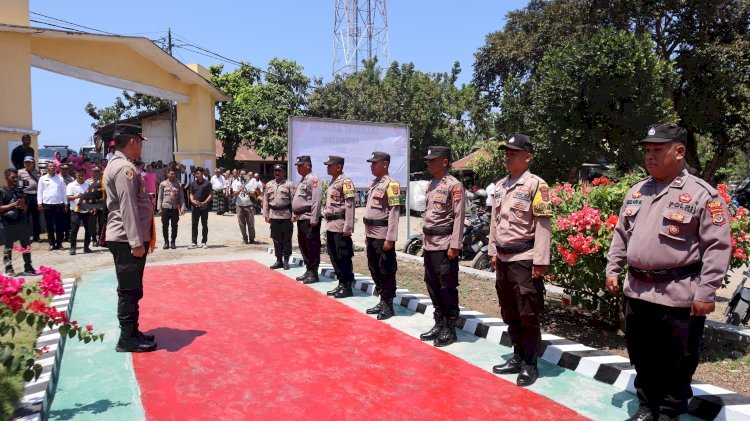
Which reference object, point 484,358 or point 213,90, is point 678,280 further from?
point 213,90

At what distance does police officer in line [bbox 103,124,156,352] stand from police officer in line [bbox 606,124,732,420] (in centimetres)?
378

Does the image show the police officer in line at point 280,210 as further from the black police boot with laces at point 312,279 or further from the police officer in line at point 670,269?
the police officer in line at point 670,269

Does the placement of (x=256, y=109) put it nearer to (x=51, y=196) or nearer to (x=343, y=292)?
(x=51, y=196)

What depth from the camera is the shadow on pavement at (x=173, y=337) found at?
4750 mm

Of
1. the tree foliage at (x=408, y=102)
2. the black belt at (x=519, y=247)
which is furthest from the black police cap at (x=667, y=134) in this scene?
the tree foliage at (x=408, y=102)

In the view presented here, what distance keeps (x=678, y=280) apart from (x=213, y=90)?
20.4 m

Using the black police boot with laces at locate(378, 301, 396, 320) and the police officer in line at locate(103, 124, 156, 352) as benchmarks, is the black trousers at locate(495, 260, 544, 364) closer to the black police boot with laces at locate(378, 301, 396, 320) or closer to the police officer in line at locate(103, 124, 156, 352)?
the black police boot with laces at locate(378, 301, 396, 320)

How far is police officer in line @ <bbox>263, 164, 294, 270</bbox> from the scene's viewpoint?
8344mm

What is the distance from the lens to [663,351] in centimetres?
317

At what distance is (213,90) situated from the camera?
21047 mm

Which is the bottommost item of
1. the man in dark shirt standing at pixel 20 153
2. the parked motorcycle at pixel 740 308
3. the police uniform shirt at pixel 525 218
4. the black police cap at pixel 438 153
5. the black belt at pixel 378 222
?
the parked motorcycle at pixel 740 308

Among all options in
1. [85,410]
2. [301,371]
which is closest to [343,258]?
[301,371]

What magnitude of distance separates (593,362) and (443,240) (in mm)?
1608

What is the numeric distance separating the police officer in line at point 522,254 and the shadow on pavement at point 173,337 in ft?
9.00
